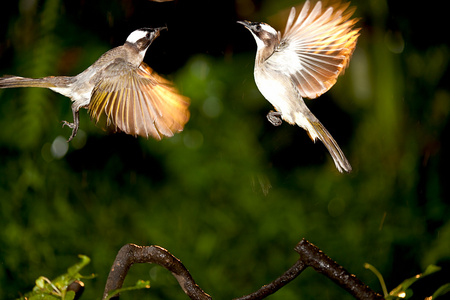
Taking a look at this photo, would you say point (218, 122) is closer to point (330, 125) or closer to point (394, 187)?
point (330, 125)

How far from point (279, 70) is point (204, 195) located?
1.10 feet

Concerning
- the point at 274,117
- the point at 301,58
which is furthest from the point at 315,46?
the point at 274,117

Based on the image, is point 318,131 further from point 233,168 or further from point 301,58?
point 233,168

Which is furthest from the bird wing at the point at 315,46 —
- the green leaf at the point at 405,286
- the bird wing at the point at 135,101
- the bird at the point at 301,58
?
the green leaf at the point at 405,286

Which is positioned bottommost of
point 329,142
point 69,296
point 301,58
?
point 69,296

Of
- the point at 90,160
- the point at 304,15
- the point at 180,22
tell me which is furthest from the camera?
the point at 90,160

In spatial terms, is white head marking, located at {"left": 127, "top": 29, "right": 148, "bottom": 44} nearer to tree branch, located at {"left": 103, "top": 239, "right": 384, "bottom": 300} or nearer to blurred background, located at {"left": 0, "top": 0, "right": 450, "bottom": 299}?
blurred background, located at {"left": 0, "top": 0, "right": 450, "bottom": 299}

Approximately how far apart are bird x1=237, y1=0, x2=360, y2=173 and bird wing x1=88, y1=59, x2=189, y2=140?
0.13 m

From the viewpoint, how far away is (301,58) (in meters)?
0.69

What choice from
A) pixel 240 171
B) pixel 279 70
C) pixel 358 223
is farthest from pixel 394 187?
pixel 279 70

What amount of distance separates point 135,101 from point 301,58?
22cm

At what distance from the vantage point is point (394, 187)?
93cm

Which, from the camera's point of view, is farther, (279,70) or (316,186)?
(316,186)

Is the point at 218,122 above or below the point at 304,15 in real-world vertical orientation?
below
